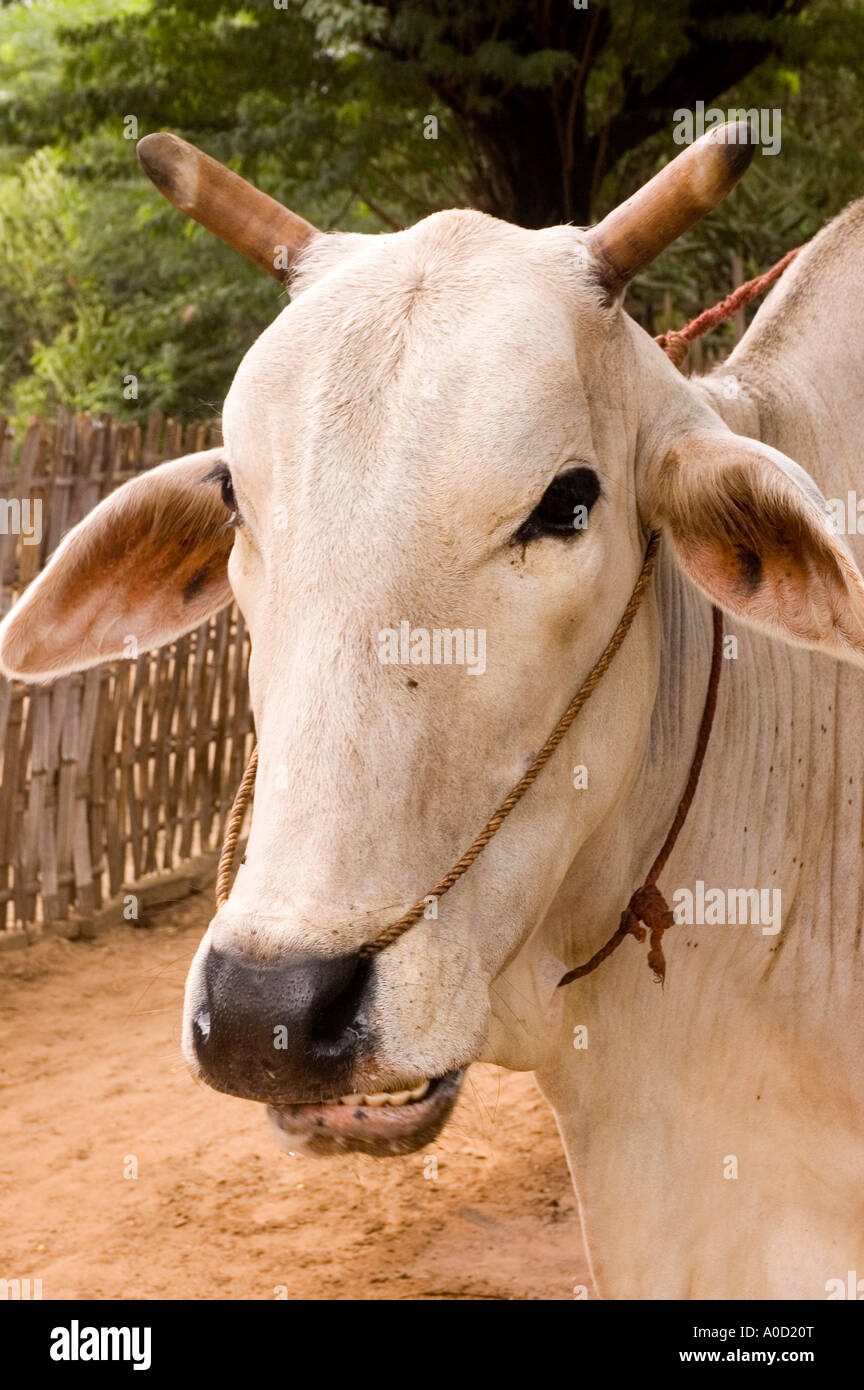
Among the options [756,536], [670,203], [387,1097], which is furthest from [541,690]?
[670,203]

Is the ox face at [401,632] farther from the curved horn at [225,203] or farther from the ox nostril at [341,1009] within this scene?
the curved horn at [225,203]

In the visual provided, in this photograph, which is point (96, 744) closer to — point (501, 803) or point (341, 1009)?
point (501, 803)

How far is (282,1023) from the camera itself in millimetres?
1603

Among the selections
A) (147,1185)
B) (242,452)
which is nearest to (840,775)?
(242,452)

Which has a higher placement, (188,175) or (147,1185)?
(188,175)

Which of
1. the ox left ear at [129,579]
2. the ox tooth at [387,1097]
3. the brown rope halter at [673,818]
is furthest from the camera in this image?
the ox left ear at [129,579]

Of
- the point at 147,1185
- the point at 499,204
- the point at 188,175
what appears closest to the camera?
the point at 188,175

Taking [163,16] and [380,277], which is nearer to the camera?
[380,277]

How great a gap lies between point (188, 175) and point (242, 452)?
582 millimetres

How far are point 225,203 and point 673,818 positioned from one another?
1285mm

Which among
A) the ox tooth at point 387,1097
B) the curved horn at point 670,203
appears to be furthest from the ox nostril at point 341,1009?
the curved horn at point 670,203

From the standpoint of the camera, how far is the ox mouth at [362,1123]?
68.5 inches

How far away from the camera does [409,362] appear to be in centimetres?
190
